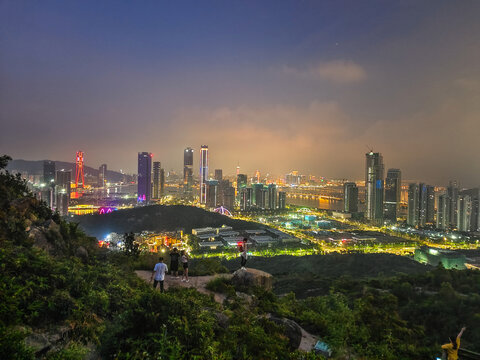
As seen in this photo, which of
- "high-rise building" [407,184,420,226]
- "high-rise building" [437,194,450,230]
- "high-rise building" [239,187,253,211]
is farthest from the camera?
"high-rise building" [239,187,253,211]

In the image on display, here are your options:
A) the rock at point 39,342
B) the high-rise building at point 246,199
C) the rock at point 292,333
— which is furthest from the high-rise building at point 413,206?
the rock at point 39,342

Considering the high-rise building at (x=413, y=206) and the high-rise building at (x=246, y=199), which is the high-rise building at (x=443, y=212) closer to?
the high-rise building at (x=413, y=206)

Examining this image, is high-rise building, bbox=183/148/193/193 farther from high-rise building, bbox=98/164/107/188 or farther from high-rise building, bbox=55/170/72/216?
high-rise building, bbox=55/170/72/216

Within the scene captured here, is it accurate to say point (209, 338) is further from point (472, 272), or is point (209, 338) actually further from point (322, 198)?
point (322, 198)

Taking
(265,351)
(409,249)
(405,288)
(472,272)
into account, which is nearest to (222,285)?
(265,351)

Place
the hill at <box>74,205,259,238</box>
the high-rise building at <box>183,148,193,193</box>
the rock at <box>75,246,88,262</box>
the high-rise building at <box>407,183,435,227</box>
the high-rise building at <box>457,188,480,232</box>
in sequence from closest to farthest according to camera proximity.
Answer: the rock at <box>75,246,88,262</box> < the hill at <box>74,205,259,238</box> < the high-rise building at <box>457,188,480,232</box> < the high-rise building at <box>407,183,435,227</box> < the high-rise building at <box>183,148,193,193</box>

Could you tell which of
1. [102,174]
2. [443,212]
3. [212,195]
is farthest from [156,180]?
[443,212]

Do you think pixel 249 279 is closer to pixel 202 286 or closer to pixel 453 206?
pixel 202 286

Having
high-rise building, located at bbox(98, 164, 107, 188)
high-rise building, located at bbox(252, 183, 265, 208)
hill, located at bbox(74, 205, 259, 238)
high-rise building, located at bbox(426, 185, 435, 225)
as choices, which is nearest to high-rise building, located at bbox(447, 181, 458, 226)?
high-rise building, located at bbox(426, 185, 435, 225)
